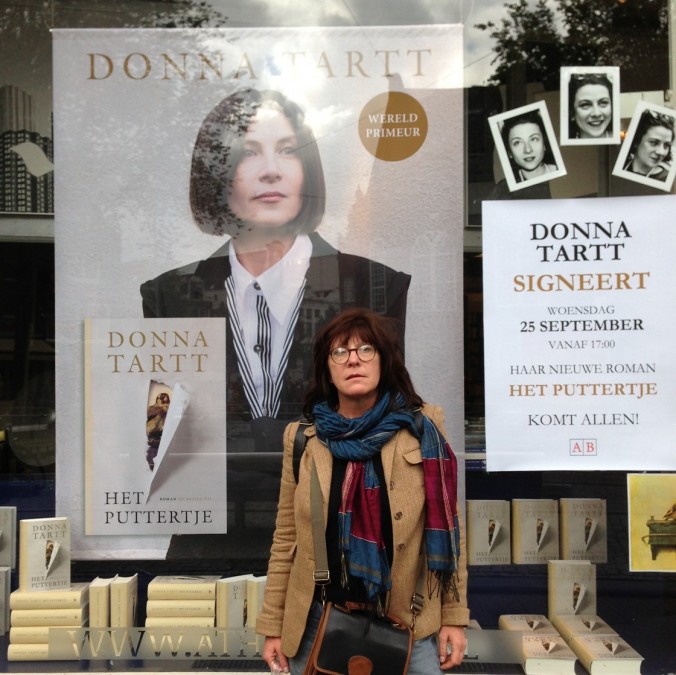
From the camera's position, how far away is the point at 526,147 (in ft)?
14.3

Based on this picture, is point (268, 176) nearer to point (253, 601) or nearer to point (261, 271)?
point (261, 271)

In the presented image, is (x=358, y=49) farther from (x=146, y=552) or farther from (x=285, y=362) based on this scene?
(x=146, y=552)

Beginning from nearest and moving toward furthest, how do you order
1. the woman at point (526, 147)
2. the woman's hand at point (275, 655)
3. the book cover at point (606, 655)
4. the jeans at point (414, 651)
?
the jeans at point (414, 651) < the woman's hand at point (275, 655) < the book cover at point (606, 655) < the woman at point (526, 147)

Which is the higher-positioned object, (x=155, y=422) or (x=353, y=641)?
(x=155, y=422)

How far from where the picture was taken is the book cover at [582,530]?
4.43 m

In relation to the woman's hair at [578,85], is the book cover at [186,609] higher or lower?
lower

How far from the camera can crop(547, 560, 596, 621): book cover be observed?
442 centimetres

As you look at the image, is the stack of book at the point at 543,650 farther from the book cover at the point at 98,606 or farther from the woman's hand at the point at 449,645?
the book cover at the point at 98,606

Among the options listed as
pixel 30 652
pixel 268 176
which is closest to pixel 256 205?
pixel 268 176

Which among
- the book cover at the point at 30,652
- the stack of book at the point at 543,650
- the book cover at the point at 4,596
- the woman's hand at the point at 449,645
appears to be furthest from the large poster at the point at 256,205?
the woman's hand at the point at 449,645

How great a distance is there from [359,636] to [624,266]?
2.52 metres

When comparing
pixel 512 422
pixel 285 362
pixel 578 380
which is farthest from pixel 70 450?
pixel 578 380

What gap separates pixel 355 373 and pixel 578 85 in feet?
7.97

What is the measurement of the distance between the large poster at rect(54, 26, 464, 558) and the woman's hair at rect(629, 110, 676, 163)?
84 centimetres
